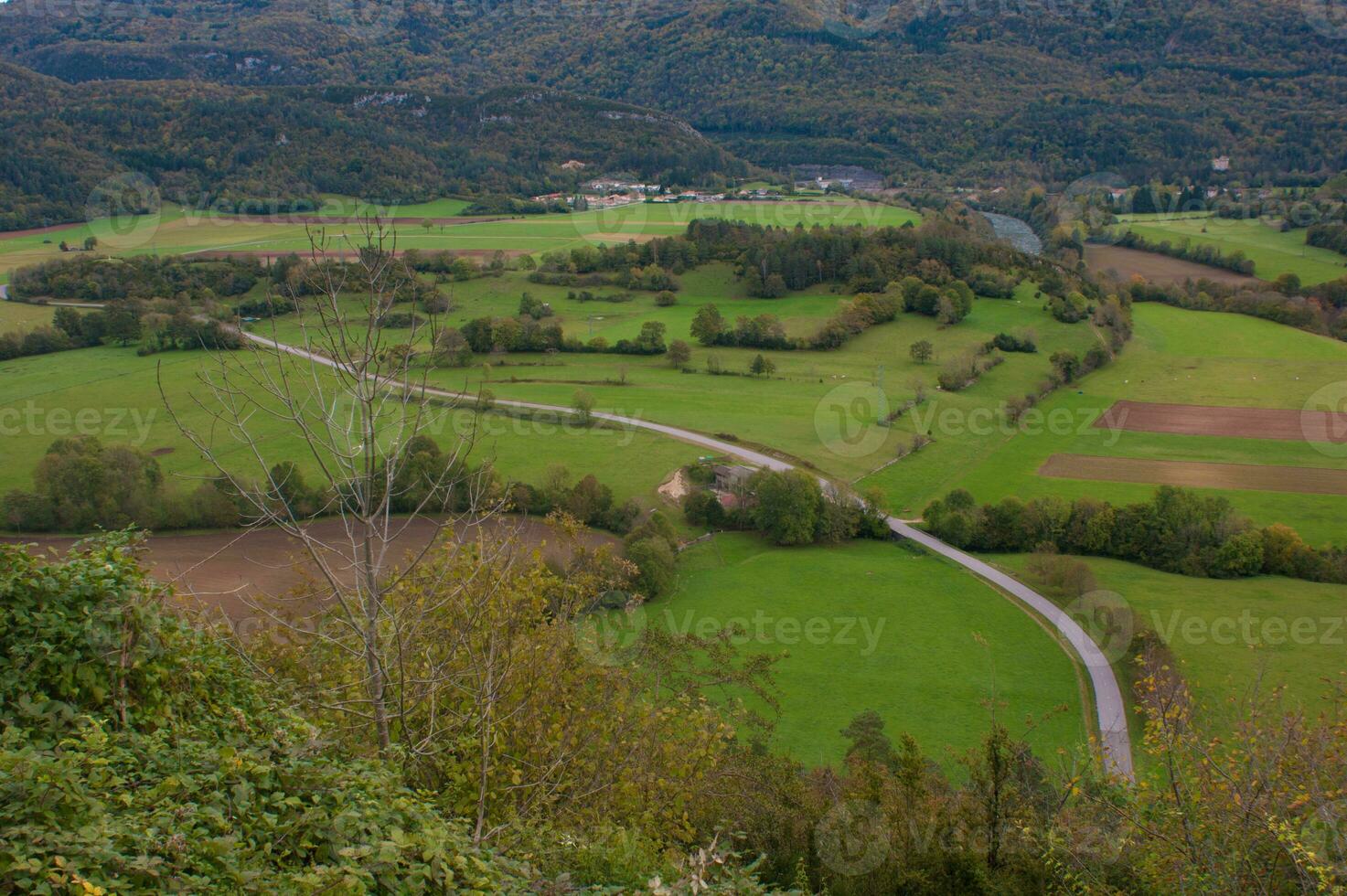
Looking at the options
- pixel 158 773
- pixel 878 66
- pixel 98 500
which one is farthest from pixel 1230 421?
pixel 878 66

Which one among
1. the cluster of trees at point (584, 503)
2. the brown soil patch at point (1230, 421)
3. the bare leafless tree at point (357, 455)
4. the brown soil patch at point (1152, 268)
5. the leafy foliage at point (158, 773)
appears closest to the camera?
the leafy foliage at point (158, 773)

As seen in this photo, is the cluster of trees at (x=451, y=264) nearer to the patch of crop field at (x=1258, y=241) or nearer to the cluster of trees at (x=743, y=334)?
the cluster of trees at (x=743, y=334)

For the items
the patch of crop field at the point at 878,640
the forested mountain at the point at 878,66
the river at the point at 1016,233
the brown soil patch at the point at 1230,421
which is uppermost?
the forested mountain at the point at 878,66

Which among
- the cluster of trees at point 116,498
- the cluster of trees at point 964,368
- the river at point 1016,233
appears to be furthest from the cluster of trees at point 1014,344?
the cluster of trees at point 116,498

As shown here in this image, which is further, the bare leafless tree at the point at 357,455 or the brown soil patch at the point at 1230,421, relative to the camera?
the brown soil patch at the point at 1230,421

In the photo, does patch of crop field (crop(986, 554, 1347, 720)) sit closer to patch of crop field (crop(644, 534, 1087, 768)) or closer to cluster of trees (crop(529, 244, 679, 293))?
patch of crop field (crop(644, 534, 1087, 768))

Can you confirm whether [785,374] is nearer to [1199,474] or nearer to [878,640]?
[1199,474]

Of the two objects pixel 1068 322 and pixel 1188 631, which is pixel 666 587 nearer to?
pixel 1188 631

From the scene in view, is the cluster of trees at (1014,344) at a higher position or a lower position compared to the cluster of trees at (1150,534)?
higher
